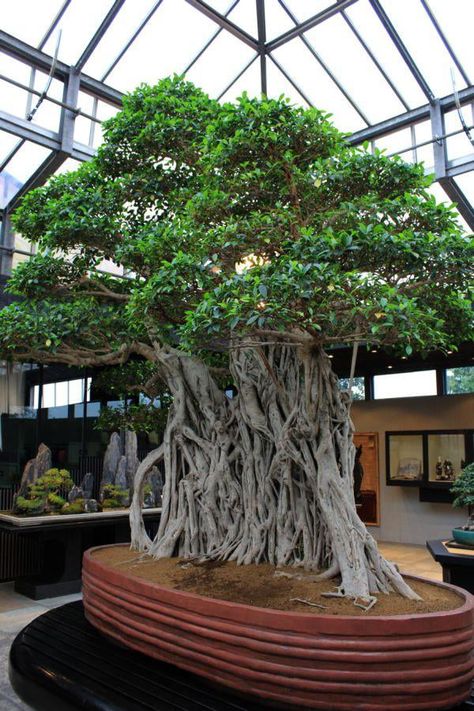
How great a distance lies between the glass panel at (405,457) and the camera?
1016 cm

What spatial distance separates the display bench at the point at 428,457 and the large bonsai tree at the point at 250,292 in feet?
18.6

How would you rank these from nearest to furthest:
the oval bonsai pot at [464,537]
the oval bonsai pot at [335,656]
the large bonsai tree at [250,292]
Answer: the oval bonsai pot at [335,656], the large bonsai tree at [250,292], the oval bonsai pot at [464,537]

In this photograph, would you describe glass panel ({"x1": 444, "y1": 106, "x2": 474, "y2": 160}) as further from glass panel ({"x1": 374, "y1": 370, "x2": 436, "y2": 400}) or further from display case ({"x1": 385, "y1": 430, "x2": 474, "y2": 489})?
display case ({"x1": 385, "y1": 430, "x2": 474, "y2": 489})

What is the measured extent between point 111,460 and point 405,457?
17.0 feet

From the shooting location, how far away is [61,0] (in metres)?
7.78

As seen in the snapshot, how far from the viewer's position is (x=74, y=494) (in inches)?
282

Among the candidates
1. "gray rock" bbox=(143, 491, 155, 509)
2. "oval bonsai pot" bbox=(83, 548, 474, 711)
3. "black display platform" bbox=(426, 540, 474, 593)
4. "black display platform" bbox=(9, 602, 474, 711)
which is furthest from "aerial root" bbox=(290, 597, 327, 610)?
"gray rock" bbox=(143, 491, 155, 509)

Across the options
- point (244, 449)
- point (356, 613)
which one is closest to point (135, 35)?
point (244, 449)

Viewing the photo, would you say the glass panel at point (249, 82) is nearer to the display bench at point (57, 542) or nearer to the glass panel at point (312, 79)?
the glass panel at point (312, 79)

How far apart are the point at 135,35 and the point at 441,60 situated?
450 centimetres

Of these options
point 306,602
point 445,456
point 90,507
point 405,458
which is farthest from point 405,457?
point 306,602

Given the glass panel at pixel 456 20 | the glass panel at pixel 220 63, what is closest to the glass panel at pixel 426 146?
the glass panel at pixel 456 20

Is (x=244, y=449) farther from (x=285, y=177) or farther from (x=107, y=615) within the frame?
Result: (x=285, y=177)

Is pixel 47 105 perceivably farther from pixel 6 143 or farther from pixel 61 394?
pixel 61 394
